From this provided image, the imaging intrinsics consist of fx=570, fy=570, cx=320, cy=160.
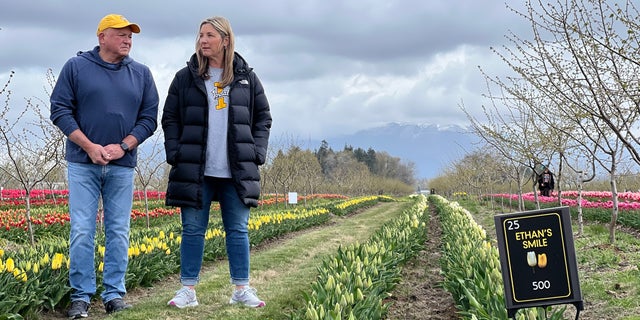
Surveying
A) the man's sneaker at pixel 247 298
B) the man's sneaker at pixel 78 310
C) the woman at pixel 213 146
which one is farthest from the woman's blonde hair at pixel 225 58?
the man's sneaker at pixel 78 310

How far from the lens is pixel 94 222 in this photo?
4.12 meters

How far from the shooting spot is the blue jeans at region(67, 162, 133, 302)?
4.02 m

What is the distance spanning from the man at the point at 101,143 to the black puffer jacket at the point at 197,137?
0.32 metres

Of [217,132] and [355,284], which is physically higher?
[217,132]

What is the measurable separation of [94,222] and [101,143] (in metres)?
0.57

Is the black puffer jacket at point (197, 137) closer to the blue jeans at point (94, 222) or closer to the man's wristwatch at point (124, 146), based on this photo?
the man's wristwatch at point (124, 146)

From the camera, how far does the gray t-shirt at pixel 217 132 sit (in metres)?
4.14

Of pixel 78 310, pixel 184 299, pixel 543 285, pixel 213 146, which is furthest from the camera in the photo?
pixel 184 299

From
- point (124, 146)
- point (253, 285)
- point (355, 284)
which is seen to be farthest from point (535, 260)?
point (253, 285)

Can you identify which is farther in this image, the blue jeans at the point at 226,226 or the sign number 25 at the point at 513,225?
the blue jeans at the point at 226,226

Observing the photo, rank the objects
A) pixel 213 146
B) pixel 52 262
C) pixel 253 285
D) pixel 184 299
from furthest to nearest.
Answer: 1. pixel 253 285
2. pixel 52 262
3. pixel 184 299
4. pixel 213 146

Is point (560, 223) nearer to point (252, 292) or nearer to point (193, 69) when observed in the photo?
point (252, 292)

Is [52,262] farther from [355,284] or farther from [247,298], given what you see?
[355,284]

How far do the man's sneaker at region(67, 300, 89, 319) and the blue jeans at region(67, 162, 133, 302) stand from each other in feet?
0.11
